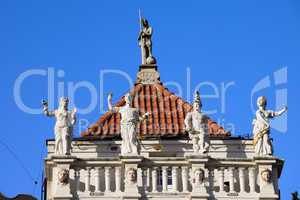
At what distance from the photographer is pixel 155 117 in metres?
45.1

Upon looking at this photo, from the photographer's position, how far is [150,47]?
49250 millimetres

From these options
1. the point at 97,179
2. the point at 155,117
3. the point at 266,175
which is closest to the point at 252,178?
the point at 266,175

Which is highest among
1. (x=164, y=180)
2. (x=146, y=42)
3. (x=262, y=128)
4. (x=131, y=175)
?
(x=146, y=42)

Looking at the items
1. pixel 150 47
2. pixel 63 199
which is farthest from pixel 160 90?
pixel 63 199

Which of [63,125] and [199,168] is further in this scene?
[63,125]

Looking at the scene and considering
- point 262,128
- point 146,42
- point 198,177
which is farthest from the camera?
point 146,42

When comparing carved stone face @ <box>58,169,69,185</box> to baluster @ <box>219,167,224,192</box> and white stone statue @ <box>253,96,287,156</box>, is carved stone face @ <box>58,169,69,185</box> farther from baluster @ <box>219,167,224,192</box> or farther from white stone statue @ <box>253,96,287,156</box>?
white stone statue @ <box>253,96,287,156</box>

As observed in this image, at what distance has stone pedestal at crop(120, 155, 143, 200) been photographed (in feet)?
118

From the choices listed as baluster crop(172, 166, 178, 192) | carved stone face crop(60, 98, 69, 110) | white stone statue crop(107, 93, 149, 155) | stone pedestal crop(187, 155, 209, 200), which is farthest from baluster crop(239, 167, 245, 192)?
carved stone face crop(60, 98, 69, 110)

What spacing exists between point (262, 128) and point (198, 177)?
111 inches

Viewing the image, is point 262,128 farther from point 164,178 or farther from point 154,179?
point 154,179

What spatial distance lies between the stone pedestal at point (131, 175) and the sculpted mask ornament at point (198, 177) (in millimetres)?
1688

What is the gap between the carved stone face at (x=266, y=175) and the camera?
3675 cm

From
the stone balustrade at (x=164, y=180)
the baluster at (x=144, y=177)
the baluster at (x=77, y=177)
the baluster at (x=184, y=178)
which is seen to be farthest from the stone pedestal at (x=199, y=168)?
the baluster at (x=77, y=177)
